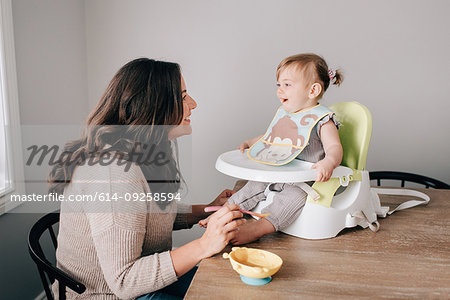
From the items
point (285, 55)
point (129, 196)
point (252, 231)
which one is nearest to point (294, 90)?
point (252, 231)

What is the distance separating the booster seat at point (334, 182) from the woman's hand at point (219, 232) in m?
0.11

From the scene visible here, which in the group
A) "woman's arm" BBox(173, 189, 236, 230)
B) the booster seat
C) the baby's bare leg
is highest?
the booster seat

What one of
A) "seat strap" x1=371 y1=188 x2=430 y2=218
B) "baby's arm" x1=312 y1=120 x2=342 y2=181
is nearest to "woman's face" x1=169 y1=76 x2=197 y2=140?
"baby's arm" x1=312 y1=120 x2=342 y2=181

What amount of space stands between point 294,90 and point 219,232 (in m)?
0.51

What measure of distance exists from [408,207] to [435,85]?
87 centimetres

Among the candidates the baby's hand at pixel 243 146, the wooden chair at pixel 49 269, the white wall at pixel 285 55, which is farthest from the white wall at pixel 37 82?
the baby's hand at pixel 243 146

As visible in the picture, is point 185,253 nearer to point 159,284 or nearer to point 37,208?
point 159,284

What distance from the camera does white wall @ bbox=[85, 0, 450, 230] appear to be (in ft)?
5.83

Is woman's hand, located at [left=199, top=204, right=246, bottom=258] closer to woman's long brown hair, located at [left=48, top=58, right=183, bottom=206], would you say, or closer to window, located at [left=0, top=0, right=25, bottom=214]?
woman's long brown hair, located at [left=48, top=58, right=183, bottom=206]

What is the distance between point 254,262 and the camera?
80cm

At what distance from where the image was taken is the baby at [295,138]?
967 millimetres

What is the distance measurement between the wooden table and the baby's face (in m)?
0.40

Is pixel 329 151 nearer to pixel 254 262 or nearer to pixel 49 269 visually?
pixel 254 262

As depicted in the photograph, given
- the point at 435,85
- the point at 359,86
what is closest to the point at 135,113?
the point at 359,86
